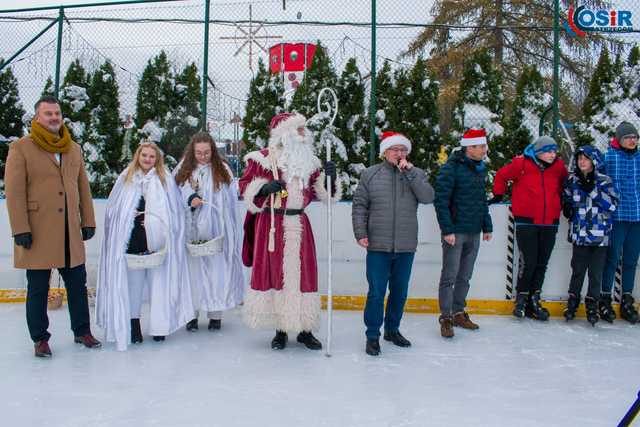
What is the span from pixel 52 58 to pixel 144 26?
106 cm

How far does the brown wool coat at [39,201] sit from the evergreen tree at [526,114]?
4.65 meters

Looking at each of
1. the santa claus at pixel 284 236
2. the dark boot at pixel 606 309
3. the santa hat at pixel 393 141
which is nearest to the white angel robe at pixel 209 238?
the santa claus at pixel 284 236

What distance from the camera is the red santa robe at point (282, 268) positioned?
4.47 m

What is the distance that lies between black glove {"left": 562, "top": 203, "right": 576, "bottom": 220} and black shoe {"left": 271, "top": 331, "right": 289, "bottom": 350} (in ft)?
8.27

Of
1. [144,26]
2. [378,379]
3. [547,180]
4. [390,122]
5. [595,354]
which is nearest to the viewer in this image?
[378,379]

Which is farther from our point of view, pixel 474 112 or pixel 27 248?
pixel 474 112

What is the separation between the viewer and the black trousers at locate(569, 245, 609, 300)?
210 inches

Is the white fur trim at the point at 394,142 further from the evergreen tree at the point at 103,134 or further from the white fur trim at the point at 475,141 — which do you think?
the evergreen tree at the point at 103,134

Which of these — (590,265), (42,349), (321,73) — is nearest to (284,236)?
(42,349)

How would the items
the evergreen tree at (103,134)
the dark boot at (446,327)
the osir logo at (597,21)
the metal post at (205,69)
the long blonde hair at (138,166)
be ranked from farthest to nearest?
the evergreen tree at (103,134)
the metal post at (205,69)
the osir logo at (597,21)
the dark boot at (446,327)
the long blonde hair at (138,166)

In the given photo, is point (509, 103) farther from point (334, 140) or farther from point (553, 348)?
point (553, 348)

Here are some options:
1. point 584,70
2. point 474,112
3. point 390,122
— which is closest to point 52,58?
point 390,122

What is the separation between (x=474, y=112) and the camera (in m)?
7.47

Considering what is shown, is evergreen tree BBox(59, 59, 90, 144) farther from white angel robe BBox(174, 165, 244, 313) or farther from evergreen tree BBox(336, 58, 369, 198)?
white angel robe BBox(174, 165, 244, 313)
